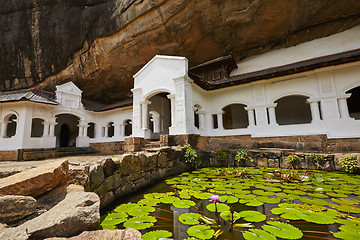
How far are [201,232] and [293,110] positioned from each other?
39.7 feet

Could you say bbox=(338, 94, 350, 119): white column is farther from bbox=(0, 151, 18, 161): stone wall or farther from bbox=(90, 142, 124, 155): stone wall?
bbox=(0, 151, 18, 161): stone wall

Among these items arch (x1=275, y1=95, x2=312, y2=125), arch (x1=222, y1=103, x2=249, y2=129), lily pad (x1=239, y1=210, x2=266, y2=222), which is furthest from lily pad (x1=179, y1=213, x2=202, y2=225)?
arch (x1=275, y1=95, x2=312, y2=125)

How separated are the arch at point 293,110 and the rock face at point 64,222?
12.3 m

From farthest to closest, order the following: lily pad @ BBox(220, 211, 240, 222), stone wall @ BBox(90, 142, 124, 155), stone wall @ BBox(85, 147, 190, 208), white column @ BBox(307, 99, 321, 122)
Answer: stone wall @ BBox(90, 142, 124, 155) → white column @ BBox(307, 99, 321, 122) → stone wall @ BBox(85, 147, 190, 208) → lily pad @ BBox(220, 211, 240, 222)

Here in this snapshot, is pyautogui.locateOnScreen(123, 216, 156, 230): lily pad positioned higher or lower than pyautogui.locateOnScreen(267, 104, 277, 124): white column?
lower

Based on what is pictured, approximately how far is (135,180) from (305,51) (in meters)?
12.5

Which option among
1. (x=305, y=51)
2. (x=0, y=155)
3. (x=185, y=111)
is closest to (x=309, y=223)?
(x=185, y=111)

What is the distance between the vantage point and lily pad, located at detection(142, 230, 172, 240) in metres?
1.67

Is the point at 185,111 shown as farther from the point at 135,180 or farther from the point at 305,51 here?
the point at 305,51

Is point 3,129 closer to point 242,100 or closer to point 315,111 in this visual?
point 242,100

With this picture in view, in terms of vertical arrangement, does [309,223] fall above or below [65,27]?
below

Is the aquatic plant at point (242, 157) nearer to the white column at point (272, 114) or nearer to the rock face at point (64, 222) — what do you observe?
the white column at point (272, 114)

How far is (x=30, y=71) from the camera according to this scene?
13.6 meters

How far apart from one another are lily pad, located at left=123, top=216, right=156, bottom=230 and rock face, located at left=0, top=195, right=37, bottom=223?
994mm
